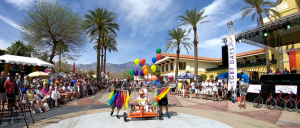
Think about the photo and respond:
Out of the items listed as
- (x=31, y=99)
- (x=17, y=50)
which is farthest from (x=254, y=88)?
(x=17, y=50)

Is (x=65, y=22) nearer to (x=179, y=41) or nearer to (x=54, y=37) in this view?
(x=54, y=37)

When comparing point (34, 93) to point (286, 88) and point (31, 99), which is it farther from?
point (286, 88)

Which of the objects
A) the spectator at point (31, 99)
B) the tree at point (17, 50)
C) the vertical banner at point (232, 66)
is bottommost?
the spectator at point (31, 99)

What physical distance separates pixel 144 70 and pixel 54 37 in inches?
497

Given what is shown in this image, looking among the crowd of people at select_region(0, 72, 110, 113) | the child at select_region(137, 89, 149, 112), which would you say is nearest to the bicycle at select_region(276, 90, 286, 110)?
the child at select_region(137, 89, 149, 112)

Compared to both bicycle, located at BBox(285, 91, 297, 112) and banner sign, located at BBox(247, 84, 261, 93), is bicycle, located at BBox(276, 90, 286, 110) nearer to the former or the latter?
bicycle, located at BBox(285, 91, 297, 112)

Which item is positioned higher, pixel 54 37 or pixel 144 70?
pixel 54 37

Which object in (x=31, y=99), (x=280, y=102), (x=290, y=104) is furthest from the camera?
(x=280, y=102)

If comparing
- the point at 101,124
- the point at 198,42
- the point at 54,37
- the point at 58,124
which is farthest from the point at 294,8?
the point at 54,37

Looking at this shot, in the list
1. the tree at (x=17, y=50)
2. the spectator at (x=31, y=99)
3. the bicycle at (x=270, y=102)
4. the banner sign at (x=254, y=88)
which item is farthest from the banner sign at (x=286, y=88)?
the tree at (x=17, y=50)

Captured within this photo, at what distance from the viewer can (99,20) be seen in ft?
74.3

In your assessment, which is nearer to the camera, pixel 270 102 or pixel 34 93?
pixel 34 93

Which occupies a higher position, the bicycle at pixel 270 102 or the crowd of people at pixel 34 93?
the crowd of people at pixel 34 93

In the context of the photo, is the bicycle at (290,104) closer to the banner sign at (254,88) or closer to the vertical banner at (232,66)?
the banner sign at (254,88)
